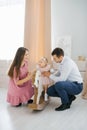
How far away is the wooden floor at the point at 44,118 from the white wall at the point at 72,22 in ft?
4.35

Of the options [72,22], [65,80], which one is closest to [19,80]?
[65,80]

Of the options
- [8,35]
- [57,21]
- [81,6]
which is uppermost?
[81,6]

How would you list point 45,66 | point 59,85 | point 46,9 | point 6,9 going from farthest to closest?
point 6,9 → point 46,9 → point 45,66 → point 59,85

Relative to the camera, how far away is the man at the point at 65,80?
2938 millimetres

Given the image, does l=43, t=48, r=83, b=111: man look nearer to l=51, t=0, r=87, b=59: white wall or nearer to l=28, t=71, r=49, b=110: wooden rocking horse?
l=28, t=71, r=49, b=110: wooden rocking horse

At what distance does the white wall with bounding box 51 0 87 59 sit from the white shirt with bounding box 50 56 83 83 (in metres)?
1.13

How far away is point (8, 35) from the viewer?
4.31 m

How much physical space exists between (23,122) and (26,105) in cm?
70

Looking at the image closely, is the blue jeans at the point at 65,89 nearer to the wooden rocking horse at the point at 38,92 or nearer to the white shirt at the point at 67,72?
the white shirt at the point at 67,72

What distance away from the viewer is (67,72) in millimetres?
2914

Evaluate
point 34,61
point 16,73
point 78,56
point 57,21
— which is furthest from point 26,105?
point 57,21

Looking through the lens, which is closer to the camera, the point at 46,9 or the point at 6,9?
the point at 46,9

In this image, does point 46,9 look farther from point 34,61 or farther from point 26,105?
point 26,105

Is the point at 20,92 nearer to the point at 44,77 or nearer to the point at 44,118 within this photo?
the point at 44,77
